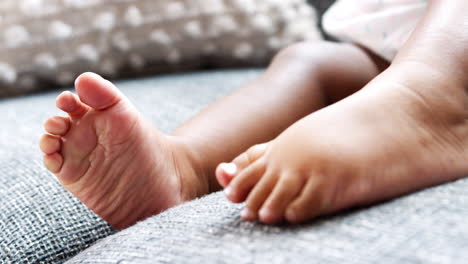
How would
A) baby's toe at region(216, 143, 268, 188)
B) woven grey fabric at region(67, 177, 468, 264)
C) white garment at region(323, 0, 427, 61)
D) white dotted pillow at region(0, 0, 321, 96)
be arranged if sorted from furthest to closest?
white dotted pillow at region(0, 0, 321, 96)
white garment at region(323, 0, 427, 61)
baby's toe at region(216, 143, 268, 188)
woven grey fabric at region(67, 177, 468, 264)

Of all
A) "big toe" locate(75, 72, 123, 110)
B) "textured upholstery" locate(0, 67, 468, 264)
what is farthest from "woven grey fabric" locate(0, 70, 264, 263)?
"big toe" locate(75, 72, 123, 110)

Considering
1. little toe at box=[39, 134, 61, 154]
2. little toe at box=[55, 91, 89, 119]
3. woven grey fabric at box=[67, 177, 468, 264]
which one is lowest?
woven grey fabric at box=[67, 177, 468, 264]

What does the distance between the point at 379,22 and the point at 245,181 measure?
16.2 inches

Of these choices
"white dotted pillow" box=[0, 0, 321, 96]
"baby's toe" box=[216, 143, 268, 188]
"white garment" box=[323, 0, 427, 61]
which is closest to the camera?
"baby's toe" box=[216, 143, 268, 188]

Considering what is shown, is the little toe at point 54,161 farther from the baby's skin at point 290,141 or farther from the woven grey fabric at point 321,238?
the woven grey fabric at point 321,238

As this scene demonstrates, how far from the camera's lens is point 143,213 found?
1.97ft

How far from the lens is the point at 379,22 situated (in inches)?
31.5

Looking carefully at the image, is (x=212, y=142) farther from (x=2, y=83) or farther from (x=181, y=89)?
(x=2, y=83)

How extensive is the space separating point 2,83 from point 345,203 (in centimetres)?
72

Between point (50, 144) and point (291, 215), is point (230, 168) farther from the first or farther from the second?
point (50, 144)

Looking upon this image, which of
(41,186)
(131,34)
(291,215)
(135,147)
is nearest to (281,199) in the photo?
(291,215)

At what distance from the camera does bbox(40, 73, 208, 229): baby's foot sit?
0.58 metres

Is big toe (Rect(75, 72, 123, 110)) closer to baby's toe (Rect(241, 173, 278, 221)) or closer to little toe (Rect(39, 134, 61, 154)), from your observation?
little toe (Rect(39, 134, 61, 154))

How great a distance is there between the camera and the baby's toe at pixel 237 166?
1.62ft
